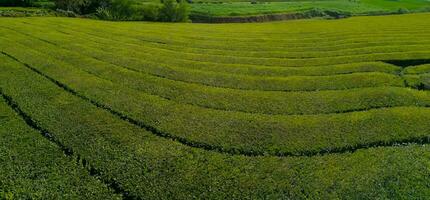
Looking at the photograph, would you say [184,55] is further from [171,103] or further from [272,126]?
[272,126]

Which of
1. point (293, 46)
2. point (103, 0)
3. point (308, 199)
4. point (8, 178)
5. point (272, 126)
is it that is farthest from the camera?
point (103, 0)

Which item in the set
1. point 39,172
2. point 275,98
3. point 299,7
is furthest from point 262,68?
point 299,7

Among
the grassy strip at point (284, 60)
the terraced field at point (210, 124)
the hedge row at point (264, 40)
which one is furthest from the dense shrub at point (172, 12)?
the terraced field at point (210, 124)

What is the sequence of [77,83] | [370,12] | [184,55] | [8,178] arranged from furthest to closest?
[370,12], [184,55], [77,83], [8,178]

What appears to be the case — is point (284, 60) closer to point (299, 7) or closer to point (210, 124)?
point (210, 124)

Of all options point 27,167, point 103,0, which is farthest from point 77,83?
point 103,0

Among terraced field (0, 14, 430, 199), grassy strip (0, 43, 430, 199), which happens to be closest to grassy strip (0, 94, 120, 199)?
terraced field (0, 14, 430, 199)
